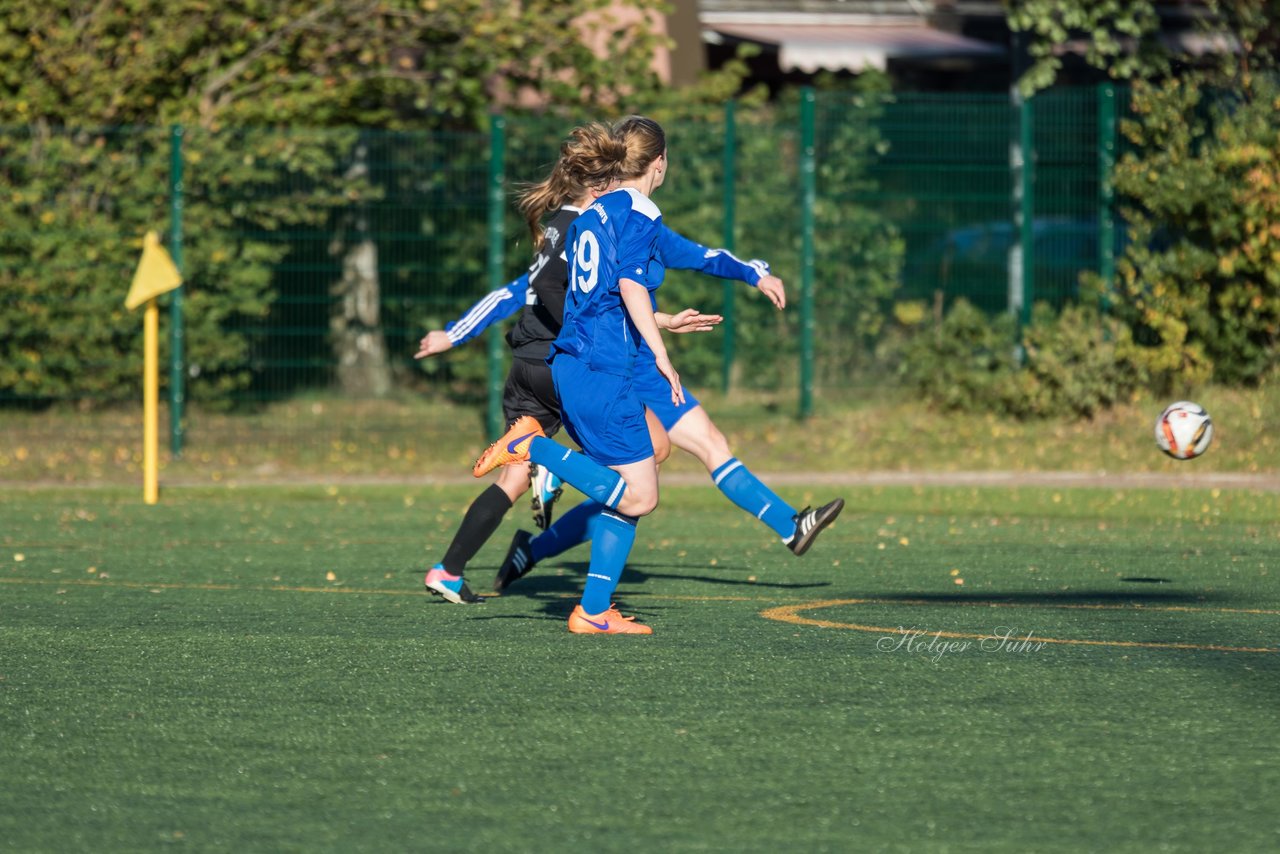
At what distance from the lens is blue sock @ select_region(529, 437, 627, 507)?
6.96 metres

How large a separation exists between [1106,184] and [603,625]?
981cm

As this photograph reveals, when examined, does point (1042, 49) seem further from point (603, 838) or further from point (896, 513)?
point (603, 838)

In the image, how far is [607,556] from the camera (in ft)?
23.1

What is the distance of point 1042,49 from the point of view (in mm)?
16594

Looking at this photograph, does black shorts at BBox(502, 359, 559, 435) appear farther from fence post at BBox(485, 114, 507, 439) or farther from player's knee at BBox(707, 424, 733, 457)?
fence post at BBox(485, 114, 507, 439)

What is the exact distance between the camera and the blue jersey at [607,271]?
6918 millimetres

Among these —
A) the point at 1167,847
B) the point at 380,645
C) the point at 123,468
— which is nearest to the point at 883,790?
the point at 1167,847

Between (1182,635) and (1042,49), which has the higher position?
(1042,49)

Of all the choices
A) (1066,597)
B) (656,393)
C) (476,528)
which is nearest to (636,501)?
(656,393)

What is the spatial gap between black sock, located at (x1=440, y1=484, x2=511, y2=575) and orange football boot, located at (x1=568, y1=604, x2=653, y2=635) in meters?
0.85

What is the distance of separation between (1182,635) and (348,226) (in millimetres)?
9872

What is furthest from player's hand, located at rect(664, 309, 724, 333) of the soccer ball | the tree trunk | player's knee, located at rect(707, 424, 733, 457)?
the tree trunk

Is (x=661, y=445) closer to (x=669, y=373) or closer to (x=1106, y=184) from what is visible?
(x=669, y=373)

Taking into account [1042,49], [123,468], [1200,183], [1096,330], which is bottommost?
[123,468]
